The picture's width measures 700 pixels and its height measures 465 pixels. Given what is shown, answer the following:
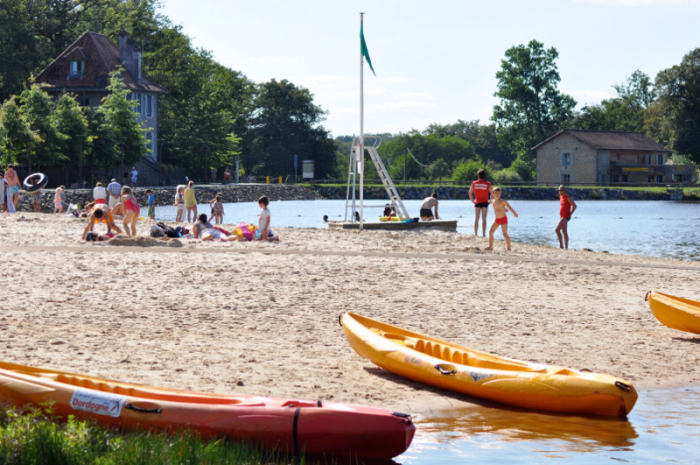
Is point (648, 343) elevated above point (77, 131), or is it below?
below

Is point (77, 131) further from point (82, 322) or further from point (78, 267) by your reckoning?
point (82, 322)

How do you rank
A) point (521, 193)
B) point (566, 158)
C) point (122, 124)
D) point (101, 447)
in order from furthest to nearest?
point (566, 158), point (521, 193), point (122, 124), point (101, 447)

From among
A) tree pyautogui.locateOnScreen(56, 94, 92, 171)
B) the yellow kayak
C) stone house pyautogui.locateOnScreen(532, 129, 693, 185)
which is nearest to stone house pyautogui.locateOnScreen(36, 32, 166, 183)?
tree pyautogui.locateOnScreen(56, 94, 92, 171)

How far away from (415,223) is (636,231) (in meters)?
19.0

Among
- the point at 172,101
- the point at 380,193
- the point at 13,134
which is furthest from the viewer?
the point at 380,193

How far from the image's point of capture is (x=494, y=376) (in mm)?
7965

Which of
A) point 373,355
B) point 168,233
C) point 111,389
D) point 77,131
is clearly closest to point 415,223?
point 168,233

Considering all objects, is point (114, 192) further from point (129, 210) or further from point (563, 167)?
point (563, 167)

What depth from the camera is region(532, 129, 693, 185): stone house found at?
103 m

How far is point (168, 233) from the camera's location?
2245 cm

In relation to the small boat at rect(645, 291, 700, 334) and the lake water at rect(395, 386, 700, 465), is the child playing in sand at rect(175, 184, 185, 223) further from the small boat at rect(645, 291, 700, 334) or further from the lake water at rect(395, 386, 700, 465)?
the lake water at rect(395, 386, 700, 465)

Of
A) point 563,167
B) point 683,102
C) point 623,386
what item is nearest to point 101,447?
point 623,386

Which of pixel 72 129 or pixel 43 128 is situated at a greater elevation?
pixel 72 129

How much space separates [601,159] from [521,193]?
1260 cm
